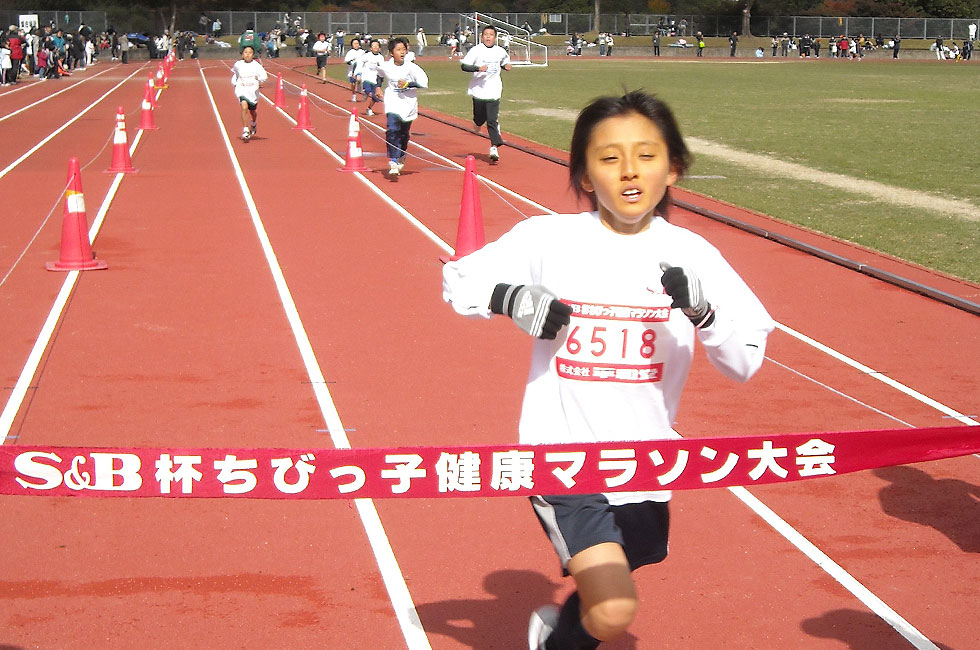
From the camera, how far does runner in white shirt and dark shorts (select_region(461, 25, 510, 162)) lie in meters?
20.3

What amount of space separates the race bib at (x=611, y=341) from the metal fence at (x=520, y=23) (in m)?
80.3

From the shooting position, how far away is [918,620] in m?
5.03

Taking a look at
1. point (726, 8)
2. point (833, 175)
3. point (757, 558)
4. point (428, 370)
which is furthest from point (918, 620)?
point (726, 8)

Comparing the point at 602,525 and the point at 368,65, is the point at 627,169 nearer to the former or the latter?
the point at 602,525

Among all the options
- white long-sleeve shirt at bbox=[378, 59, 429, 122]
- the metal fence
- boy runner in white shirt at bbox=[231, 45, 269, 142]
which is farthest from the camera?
the metal fence

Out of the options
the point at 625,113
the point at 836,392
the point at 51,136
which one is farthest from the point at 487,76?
the point at 625,113

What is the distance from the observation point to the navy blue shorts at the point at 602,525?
3359 millimetres

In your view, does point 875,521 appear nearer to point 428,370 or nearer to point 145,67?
point 428,370

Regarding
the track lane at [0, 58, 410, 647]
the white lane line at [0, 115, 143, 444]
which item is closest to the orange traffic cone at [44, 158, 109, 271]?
the white lane line at [0, 115, 143, 444]

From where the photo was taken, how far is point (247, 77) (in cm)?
2320

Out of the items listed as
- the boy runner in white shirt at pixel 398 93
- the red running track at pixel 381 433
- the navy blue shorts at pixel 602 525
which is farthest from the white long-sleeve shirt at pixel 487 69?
the navy blue shorts at pixel 602 525

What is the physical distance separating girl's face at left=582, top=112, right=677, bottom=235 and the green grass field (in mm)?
1148

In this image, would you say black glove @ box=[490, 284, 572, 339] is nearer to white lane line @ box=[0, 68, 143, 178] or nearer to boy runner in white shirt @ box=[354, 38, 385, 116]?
white lane line @ box=[0, 68, 143, 178]

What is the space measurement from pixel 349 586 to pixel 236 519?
3.32 ft
